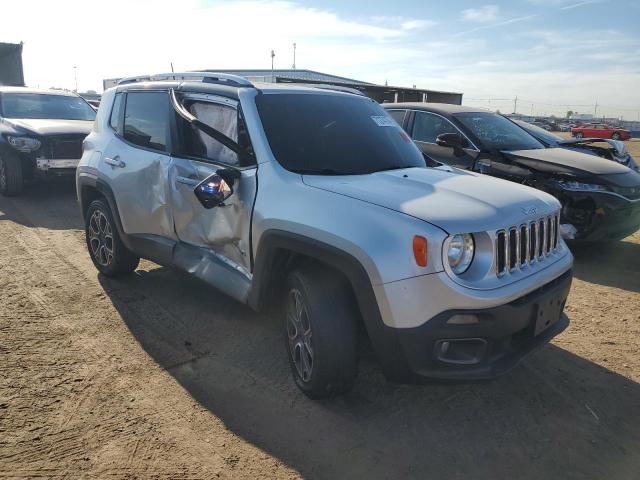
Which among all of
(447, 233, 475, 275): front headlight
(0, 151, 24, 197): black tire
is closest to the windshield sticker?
(447, 233, 475, 275): front headlight

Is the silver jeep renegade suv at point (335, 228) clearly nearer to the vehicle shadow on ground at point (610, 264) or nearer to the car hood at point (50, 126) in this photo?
the vehicle shadow on ground at point (610, 264)

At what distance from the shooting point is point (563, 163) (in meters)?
5.95

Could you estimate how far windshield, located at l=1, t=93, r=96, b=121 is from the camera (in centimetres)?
946

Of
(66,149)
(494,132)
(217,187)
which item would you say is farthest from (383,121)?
(66,149)

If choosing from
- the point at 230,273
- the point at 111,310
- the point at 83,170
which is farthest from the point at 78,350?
the point at 83,170

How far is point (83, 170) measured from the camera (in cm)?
507

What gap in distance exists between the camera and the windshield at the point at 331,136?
3.40 m

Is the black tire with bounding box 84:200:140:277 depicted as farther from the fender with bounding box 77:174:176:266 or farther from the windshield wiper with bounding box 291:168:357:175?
the windshield wiper with bounding box 291:168:357:175

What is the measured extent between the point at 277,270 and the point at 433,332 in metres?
1.10

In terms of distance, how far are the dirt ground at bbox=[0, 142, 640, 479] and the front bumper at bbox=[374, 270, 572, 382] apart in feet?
1.26

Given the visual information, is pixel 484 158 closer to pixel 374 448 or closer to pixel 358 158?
pixel 358 158

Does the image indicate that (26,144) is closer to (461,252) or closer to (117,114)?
(117,114)

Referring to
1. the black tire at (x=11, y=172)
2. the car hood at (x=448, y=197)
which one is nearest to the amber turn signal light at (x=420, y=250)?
the car hood at (x=448, y=197)

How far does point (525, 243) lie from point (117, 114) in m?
3.89
